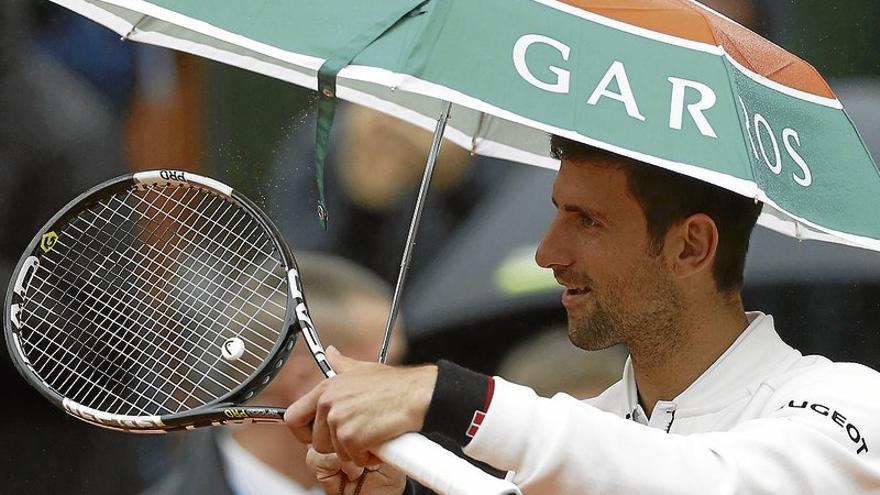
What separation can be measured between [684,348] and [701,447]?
71 centimetres

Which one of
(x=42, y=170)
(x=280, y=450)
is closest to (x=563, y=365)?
(x=280, y=450)

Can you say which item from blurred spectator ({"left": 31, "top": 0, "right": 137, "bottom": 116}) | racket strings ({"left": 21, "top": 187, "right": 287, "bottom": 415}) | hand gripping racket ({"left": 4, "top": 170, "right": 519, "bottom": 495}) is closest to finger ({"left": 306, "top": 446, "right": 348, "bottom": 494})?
hand gripping racket ({"left": 4, "top": 170, "right": 519, "bottom": 495})

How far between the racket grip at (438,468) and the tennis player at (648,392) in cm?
3

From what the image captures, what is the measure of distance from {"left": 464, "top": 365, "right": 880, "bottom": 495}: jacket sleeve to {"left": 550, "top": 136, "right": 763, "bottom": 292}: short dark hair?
2.22 feet

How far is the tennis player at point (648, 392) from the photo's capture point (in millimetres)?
2332

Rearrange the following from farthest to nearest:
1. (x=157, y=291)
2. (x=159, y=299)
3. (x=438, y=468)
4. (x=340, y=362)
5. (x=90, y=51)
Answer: (x=90, y=51), (x=157, y=291), (x=159, y=299), (x=340, y=362), (x=438, y=468)

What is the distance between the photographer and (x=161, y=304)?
3.74 metres

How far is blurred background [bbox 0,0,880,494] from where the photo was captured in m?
4.20

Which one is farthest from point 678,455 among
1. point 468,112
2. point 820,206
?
point 468,112

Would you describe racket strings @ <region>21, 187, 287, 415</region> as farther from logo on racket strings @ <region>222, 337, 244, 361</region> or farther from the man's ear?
the man's ear

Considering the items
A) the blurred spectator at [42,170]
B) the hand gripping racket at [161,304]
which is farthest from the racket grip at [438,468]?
the blurred spectator at [42,170]

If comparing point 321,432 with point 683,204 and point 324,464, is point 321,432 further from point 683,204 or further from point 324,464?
point 683,204

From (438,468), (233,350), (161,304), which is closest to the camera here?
(438,468)

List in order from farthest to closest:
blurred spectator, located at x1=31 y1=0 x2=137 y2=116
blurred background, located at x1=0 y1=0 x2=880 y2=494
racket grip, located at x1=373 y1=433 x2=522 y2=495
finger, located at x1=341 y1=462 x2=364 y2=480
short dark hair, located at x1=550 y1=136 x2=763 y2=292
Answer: blurred spectator, located at x1=31 y1=0 x2=137 y2=116 < blurred background, located at x1=0 y1=0 x2=880 y2=494 < short dark hair, located at x1=550 y1=136 x2=763 y2=292 < finger, located at x1=341 y1=462 x2=364 y2=480 < racket grip, located at x1=373 y1=433 x2=522 y2=495
